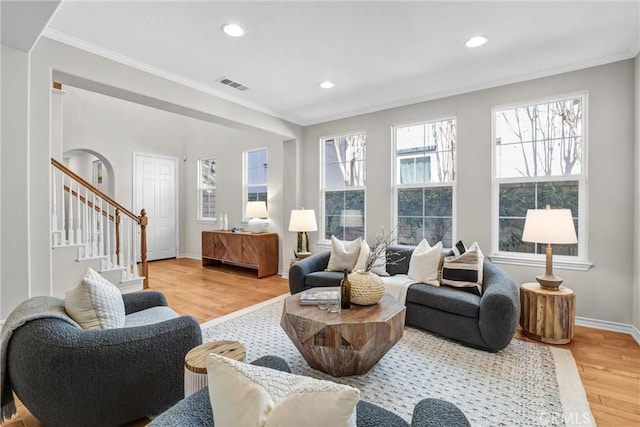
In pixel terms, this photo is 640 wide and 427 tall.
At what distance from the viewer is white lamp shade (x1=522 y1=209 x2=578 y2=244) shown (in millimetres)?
2707

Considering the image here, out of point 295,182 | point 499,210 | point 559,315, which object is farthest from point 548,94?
point 295,182

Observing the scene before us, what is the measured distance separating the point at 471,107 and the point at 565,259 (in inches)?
79.7

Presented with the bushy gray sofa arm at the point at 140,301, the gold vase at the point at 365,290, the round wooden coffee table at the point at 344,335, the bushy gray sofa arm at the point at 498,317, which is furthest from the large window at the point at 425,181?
the bushy gray sofa arm at the point at 140,301

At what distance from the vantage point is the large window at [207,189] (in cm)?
710

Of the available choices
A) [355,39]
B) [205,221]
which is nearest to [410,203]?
[355,39]

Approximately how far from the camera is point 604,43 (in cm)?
273

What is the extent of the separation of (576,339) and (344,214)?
315cm

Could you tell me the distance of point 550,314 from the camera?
2.73 meters

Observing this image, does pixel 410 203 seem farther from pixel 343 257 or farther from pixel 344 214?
pixel 343 257

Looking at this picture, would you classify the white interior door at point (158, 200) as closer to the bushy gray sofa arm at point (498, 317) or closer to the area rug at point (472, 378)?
the area rug at point (472, 378)

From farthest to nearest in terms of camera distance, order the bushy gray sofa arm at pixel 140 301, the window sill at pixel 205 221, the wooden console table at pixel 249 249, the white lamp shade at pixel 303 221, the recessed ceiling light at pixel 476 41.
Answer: the window sill at pixel 205 221
the wooden console table at pixel 249 249
the white lamp shade at pixel 303 221
the recessed ceiling light at pixel 476 41
the bushy gray sofa arm at pixel 140 301

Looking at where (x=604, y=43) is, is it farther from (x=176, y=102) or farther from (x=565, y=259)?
(x=176, y=102)

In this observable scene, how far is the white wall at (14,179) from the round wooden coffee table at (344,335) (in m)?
2.13

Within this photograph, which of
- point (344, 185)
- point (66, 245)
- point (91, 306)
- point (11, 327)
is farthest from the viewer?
point (344, 185)
